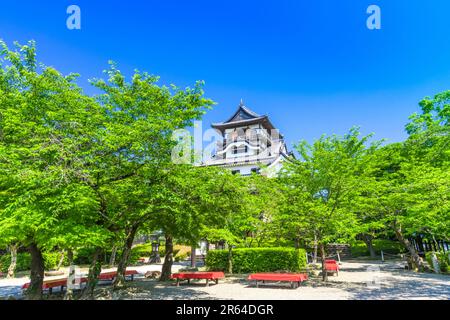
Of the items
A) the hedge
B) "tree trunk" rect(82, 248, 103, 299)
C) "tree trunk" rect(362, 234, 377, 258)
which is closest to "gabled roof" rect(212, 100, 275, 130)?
"tree trunk" rect(362, 234, 377, 258)

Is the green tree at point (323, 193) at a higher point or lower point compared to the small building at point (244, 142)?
lower

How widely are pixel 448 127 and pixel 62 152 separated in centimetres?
2596

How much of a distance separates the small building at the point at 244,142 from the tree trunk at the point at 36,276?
36.0 meters

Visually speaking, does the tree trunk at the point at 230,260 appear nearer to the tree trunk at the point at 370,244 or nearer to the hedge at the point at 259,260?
the hedge at the point at 259,260

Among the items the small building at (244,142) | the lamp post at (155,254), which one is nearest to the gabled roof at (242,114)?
the small building at (244,142)

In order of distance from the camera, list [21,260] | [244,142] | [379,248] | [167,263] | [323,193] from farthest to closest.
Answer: [244,142]
[379,248]
[21,260]
[167,263]
[323,193]

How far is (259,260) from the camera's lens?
21453mm

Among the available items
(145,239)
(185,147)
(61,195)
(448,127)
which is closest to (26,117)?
(61,195)

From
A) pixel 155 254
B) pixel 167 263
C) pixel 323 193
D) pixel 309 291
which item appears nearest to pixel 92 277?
pixel 167 263

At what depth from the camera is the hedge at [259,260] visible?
2063 cm

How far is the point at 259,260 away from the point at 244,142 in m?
29.0

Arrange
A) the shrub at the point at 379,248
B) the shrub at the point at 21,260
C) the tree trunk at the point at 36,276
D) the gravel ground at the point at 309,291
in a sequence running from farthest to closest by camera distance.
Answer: the shrub at the point at 379,248 < the shrub at the point at 21,260 < the gravel ground at the point at 309,291 < the tree trunk at the point at 36,276

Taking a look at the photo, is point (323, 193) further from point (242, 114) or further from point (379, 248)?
point (242, 114)

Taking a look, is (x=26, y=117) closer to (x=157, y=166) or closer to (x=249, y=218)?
(x=157, y=166)
